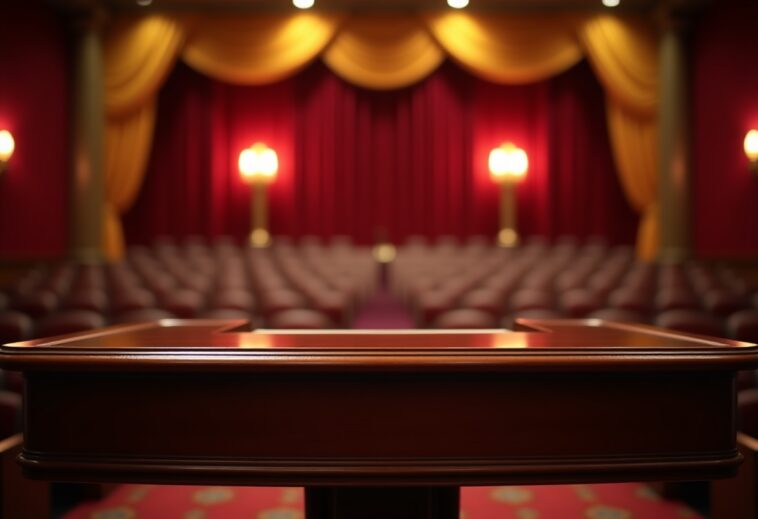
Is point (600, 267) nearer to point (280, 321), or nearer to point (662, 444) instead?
point (280, 321)

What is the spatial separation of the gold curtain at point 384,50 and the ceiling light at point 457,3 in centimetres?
25

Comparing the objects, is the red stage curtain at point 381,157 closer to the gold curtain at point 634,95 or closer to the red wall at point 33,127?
the gold curtain at point 634,95

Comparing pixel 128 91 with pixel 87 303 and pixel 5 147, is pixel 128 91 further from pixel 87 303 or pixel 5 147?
pixel 87 303

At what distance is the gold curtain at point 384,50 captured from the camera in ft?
13.8

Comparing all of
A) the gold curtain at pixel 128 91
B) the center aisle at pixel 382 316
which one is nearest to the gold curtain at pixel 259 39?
the gold curtain at pixel 128 91

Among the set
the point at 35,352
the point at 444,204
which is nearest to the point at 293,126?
the point at 444,204

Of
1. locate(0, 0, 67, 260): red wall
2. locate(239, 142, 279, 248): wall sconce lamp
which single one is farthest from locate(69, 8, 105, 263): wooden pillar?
locate(239, 142, 279, 248): wall sconce lamp

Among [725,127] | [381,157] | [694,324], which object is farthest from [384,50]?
[694,324]

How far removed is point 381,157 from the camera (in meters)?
4.77

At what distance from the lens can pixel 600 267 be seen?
3.14m

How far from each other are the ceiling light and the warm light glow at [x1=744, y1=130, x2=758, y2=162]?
6.21ft

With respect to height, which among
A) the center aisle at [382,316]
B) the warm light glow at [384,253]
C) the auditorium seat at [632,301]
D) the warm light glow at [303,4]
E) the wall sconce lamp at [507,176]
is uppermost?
the warm light glow at [303,4]

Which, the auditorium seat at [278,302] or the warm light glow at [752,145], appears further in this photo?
the warm light glow at [752,145]

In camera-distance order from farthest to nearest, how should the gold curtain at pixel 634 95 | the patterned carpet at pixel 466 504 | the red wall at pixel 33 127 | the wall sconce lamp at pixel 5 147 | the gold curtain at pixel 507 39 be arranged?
the gold curtain at pixel 507 39, the gold curtain at pixel 634 95, the red wall at pixel 33 127, the wall sconce lamp at pixel 5 147, the patterned carpet at pixel 466 504
